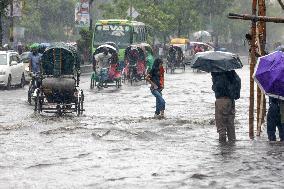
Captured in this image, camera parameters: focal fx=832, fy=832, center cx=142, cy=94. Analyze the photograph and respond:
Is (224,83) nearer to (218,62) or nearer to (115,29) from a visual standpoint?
(218,62)

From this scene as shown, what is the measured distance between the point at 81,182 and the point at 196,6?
259ft

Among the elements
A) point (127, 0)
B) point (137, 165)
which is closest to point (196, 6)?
point (127, 0)

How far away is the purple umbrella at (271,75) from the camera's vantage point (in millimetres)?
14203

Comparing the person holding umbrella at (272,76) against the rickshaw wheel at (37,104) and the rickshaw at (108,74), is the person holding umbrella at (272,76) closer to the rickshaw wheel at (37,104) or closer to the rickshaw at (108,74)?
the rickshaw wheel at (37,104)

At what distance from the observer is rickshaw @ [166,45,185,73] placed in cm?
4985

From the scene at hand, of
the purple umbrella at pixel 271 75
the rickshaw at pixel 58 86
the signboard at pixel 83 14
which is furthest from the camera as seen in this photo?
the signboard at pixel 83 14

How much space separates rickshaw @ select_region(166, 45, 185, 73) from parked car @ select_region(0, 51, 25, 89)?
16.1 m

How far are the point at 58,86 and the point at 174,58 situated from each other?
2961 cm

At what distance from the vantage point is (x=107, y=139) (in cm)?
1619

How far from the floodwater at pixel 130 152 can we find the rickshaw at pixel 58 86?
0.37 m

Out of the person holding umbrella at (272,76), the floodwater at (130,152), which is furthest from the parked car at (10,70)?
the person holding umbrella at (272,76)

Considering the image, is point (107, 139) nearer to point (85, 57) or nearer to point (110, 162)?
point (110, 162)

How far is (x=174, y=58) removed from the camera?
5025 cm

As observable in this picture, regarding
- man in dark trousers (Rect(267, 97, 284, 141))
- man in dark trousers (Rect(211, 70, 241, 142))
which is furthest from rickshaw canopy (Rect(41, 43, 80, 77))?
man in dark trousers (Rect(267, 97, 284, 141))
